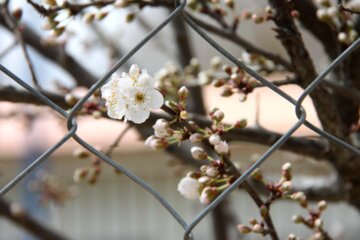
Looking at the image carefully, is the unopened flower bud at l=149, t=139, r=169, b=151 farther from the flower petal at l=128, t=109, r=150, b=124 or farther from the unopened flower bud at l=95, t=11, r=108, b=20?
the unopened flower bud at l=95, t=11, r=108, b=20

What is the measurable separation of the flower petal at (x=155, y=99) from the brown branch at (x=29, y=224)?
1145 millimetres

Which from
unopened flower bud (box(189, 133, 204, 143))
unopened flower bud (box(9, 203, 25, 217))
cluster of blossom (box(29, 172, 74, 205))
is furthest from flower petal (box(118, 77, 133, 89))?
cluster of blossom (box(29, 172, 74, 205))

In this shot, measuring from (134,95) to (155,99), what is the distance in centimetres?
2

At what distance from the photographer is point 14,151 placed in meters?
4.80

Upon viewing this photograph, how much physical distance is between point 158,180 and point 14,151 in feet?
3.31

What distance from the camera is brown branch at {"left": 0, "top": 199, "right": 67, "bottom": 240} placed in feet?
6.11

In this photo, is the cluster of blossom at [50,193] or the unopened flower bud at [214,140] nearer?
the unopened flower bud at [214,140]

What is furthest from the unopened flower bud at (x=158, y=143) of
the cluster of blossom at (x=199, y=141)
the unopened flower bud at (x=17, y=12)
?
the unopened flower bud at (x=17, y=12)

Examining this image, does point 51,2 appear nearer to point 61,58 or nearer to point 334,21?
point 334,21

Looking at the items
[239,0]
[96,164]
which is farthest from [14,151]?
[96,164]

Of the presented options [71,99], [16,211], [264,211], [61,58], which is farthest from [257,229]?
[16,211]

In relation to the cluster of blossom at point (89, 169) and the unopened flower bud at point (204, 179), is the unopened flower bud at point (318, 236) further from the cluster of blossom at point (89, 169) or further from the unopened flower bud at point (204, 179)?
the cluster of blossom at point (89, 169)

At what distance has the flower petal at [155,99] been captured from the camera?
79cm

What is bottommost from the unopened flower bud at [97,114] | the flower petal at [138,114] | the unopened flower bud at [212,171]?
the unopened flower bud at [212,171]
